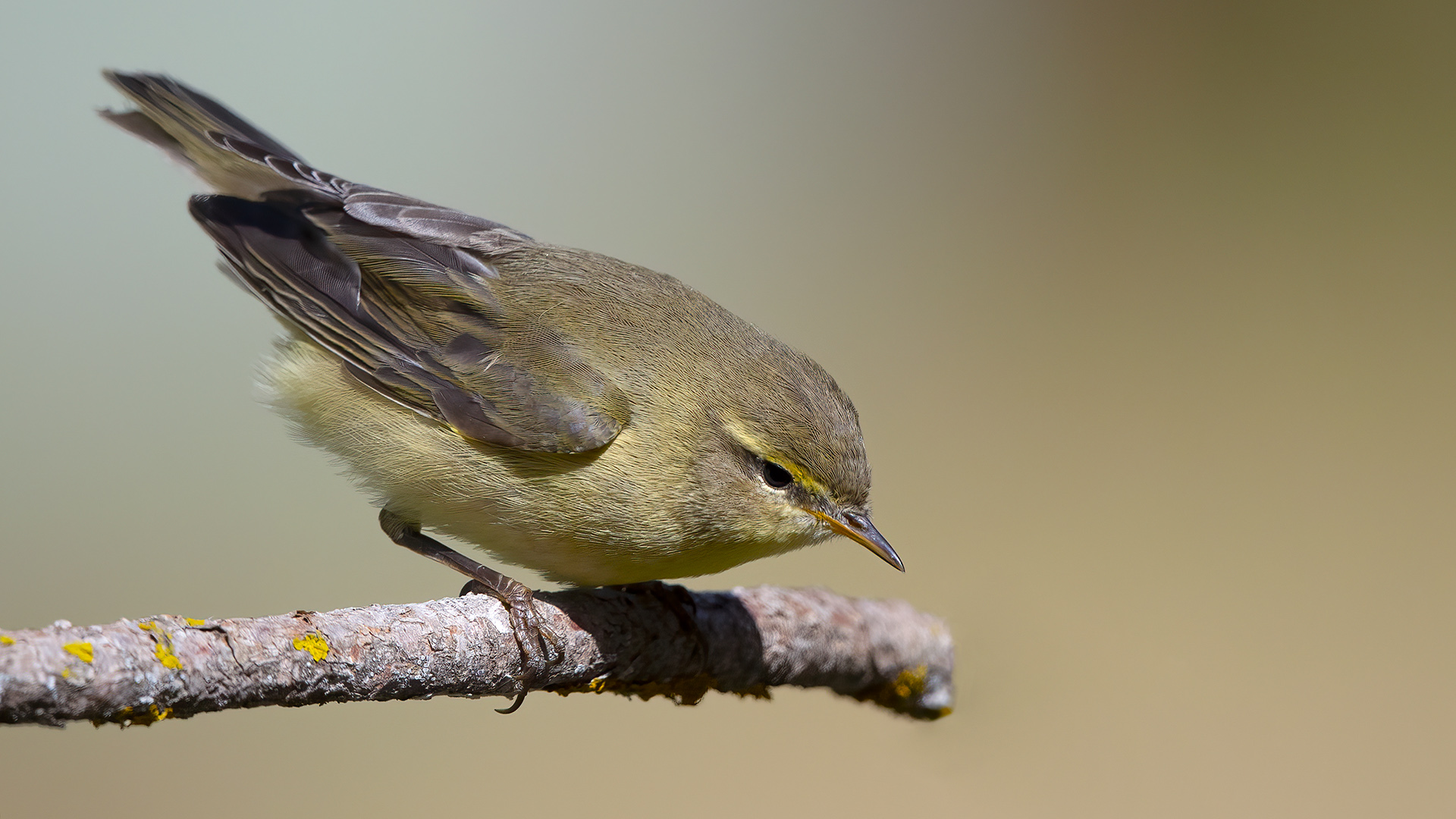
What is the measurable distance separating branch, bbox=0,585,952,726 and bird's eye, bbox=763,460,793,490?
0.56 meters

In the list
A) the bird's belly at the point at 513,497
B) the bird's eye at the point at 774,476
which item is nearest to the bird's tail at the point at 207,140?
the bird's belly at the point at 513,497

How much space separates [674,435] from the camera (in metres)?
2.62

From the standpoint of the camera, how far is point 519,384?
2.65 m

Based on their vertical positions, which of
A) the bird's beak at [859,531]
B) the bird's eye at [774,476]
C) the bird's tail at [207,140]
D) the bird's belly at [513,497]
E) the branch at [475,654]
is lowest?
the branch at [475,654]

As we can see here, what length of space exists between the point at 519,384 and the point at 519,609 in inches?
23.5

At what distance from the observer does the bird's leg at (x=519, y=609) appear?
239 centimetres

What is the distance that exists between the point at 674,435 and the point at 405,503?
30.6 inches

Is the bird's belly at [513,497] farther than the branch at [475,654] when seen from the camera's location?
Yes

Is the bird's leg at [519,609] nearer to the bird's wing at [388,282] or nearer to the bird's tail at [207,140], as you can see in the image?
the bird's wing at [388,282]

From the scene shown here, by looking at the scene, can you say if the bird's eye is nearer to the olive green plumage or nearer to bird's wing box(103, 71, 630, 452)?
the olive green plumage

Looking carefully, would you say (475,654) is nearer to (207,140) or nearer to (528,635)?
(528,635)

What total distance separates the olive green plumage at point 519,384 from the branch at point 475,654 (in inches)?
10.3

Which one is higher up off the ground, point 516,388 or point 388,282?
point 388,282

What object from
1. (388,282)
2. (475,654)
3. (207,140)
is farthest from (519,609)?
(207,140)
